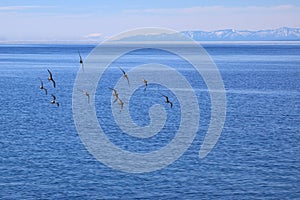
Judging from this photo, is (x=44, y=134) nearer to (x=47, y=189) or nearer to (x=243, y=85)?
(x=47, y=189)

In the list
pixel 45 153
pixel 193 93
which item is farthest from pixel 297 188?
pixel 193 93

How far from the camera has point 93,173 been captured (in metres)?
51.6

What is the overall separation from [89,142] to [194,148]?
11.1 meters

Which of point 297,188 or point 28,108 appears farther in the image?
point 28,108

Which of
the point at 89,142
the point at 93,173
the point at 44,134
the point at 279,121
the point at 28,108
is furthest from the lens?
the point at 28,108

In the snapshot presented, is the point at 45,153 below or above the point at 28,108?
below

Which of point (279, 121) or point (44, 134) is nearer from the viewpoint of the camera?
point (44, 134)

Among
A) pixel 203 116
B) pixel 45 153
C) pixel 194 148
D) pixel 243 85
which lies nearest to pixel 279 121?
pixel 203 116

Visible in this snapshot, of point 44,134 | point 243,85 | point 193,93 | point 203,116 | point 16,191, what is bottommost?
point 16,191

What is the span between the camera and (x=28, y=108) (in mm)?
89625

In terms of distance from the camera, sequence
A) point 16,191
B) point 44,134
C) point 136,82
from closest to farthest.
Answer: point 16,191 → point 44,134 → point 136,82

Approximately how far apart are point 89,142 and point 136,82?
231 ft

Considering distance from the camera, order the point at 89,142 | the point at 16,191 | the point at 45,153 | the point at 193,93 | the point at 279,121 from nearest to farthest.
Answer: the point at 16,191 → the point at 45,153 → the point at 89,142 → the point at 279,121 → the point at 193,93

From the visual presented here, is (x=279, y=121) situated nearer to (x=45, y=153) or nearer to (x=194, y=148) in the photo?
(x=194, y=148)
